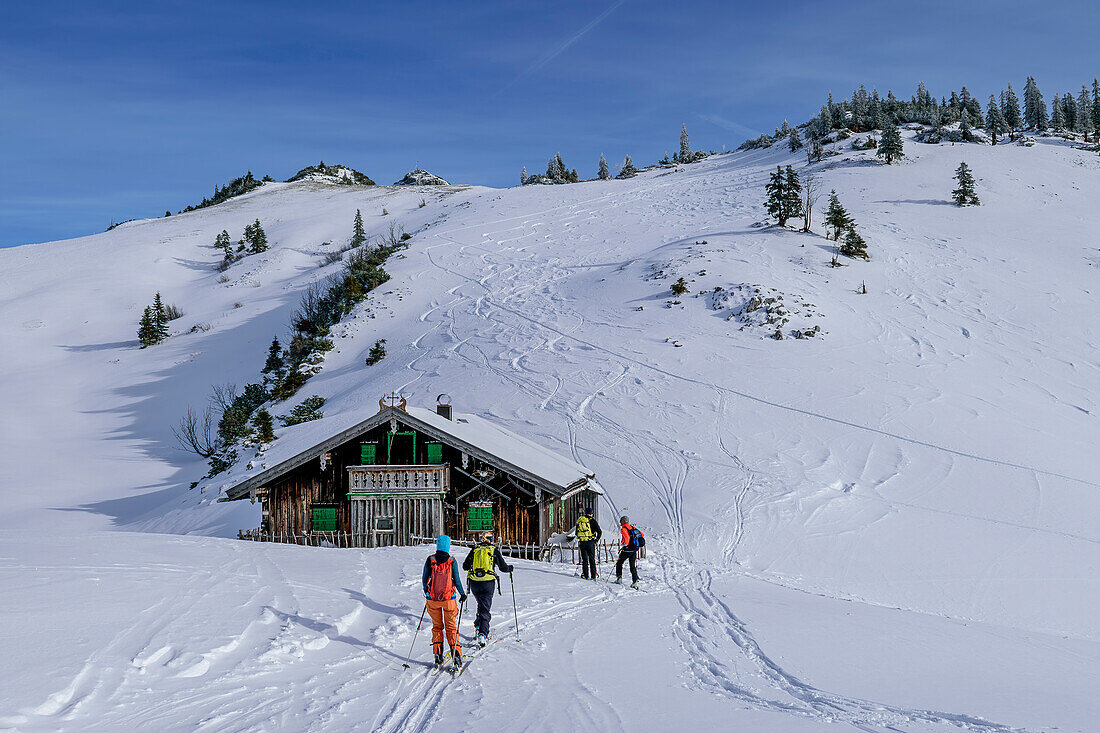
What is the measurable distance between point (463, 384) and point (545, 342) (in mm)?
6726

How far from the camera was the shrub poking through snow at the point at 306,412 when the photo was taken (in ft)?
119

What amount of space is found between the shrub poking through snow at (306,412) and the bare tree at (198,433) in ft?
15.3

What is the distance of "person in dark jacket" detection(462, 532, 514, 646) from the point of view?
10.1 meters

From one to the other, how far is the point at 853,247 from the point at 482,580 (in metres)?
48.1

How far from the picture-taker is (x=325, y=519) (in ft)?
71.4

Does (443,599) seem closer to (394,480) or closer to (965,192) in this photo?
(394,480)

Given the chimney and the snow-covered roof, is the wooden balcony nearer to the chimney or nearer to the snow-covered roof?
the snow-covered roof

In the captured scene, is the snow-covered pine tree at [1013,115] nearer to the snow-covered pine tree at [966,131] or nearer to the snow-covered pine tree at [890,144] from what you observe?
the snow-covered pine tree at [966,131]

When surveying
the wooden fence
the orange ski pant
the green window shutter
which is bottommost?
the wooden fence

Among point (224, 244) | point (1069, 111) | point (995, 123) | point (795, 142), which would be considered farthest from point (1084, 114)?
point (224, 244)

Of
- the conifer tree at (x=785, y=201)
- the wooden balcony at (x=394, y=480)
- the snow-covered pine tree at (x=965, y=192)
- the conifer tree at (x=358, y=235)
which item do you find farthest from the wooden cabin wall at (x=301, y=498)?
the snow-covered pine tree at (x=965, y=192)

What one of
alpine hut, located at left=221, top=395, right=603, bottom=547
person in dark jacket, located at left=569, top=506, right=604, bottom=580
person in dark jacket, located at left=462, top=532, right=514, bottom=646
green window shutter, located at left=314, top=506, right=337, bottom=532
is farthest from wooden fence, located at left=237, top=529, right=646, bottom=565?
person in dark jacket, located at left=462, top=532, right=514, bottom=646

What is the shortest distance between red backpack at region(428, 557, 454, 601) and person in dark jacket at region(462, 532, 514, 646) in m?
0.86

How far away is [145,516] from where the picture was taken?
97.2 feet
